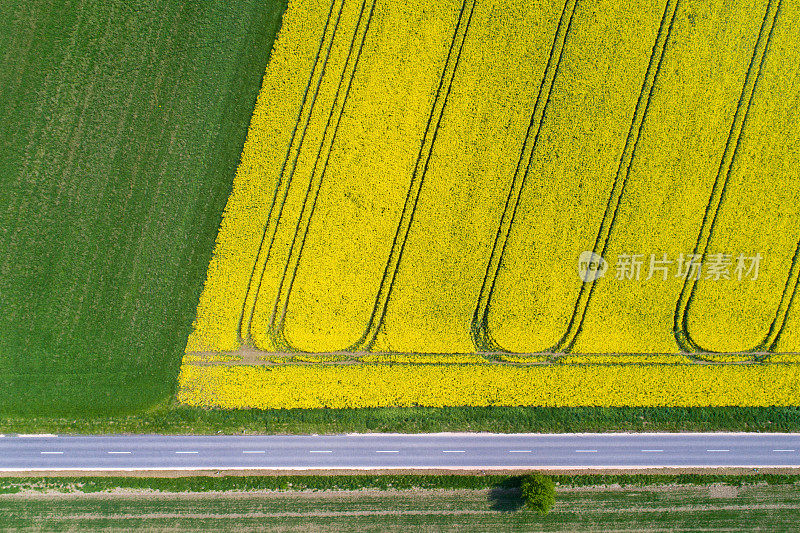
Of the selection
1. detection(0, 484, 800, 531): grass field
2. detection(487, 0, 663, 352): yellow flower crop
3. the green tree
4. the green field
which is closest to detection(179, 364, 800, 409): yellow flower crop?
detection(487, 0, 663, 352): yellow flower crop

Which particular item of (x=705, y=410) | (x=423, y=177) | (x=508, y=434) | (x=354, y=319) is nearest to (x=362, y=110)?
(x=423, y=177)

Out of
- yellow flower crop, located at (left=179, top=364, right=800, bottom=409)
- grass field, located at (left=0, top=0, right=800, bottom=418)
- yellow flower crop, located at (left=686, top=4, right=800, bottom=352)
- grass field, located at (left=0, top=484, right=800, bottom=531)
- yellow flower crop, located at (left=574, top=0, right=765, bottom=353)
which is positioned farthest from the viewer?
Answer: yellow flower crop, located at (left=686, top=4, right=800, bottom=352)

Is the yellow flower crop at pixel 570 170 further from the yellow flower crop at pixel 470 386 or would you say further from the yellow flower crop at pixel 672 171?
the yellow flower crop at pixel 470 386

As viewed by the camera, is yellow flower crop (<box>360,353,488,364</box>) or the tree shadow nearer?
the tree shadow

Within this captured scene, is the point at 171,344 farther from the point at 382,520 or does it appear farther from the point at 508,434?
the point at 508,434

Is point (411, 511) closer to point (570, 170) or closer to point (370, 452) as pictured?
point (370, 452)

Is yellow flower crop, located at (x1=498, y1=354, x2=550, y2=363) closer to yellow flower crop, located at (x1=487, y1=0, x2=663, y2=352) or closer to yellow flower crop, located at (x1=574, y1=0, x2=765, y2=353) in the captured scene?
yellow flower crop, located at (x1=487, y1=0, x2=663, y2=352)
